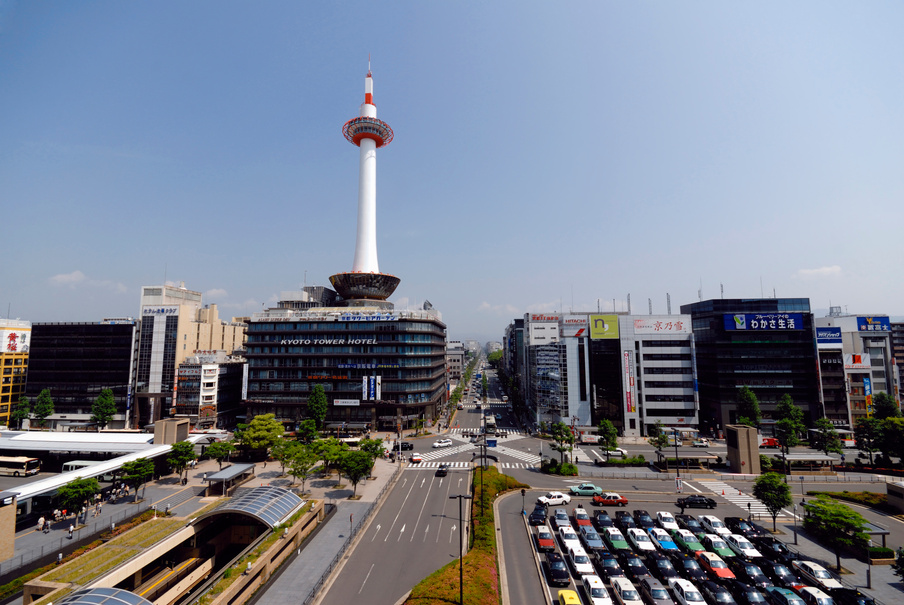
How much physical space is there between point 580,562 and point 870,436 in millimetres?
63773

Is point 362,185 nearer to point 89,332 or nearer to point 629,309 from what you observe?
point 89,332

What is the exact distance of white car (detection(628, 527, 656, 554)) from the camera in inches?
1502

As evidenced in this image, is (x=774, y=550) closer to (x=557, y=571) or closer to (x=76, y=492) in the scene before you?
(x=557, y=571)

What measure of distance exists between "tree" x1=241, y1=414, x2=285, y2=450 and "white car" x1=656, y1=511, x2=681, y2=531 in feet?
180

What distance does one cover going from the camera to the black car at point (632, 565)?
111ft

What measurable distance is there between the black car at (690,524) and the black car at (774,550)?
4378mm

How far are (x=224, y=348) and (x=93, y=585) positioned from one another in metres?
108

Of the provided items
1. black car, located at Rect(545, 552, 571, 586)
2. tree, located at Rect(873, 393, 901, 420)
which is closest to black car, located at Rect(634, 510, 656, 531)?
black car, located at Rect(545, 552, 571, 586)

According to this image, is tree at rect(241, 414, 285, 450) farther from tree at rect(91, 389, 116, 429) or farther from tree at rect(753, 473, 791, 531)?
tree at rect(753, 473, 791, 531)

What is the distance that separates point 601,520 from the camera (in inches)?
1746

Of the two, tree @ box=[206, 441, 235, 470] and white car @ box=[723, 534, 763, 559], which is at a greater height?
tree @ box=[206, 441, 235, 470]

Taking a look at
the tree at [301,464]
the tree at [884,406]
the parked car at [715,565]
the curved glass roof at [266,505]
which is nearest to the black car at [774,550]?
the parked car at [715,565]

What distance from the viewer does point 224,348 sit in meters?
127

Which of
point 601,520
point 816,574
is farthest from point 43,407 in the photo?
point 816,574
